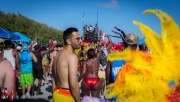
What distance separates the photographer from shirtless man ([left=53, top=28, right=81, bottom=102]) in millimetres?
3160

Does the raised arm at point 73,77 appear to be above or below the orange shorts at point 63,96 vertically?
above

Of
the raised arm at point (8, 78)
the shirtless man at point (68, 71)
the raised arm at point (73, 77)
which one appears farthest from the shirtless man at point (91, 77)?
the raised arm at point (8, 78)

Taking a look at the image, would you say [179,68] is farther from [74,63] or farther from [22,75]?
[22,75]

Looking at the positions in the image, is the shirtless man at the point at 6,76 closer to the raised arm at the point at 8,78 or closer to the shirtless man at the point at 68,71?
the raised arm at the point at 8,78

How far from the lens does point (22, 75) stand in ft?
23.3

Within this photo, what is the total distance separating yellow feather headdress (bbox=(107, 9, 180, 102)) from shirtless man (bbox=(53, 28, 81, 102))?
1463 mm

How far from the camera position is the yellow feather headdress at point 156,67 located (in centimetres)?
165

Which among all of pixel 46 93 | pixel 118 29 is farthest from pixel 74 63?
pixel 46 93

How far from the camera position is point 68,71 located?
320 cm

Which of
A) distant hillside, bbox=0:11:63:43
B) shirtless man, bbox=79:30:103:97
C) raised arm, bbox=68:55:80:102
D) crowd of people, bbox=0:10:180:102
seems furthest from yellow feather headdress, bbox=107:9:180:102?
distant hillside, bbox=0:11:63:43

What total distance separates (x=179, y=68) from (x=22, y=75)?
6.10 metres

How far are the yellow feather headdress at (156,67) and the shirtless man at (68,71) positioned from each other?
4.80 ft

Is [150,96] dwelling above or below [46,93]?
above

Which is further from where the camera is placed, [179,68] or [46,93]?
[46,93]
